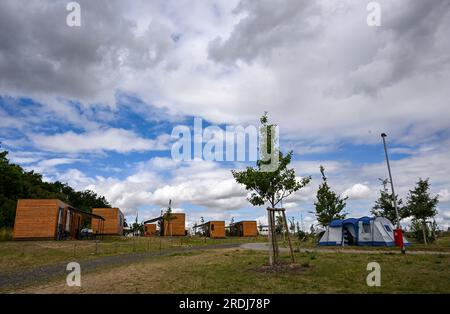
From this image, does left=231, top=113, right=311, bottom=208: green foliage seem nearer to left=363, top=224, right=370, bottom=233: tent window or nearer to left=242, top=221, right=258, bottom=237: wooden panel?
left=363, top=224, right=370, bottom=233: tent window

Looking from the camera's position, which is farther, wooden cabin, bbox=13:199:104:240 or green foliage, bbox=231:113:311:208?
wooden cabin, bbox=13:199:104:240

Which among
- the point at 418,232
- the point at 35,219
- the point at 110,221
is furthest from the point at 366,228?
the point at 110,221

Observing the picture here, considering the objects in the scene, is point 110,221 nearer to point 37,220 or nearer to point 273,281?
point 37,220

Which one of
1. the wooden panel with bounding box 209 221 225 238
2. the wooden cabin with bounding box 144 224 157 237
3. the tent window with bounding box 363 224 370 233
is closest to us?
the tent window with bounding box 363 224 370 233

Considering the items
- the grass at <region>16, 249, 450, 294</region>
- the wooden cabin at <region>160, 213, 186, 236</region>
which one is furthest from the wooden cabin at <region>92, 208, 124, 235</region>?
the grass at <region>16, 249, 450, 294</region>

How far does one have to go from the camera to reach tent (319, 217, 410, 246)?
24.6 m

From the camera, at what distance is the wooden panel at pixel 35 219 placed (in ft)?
104

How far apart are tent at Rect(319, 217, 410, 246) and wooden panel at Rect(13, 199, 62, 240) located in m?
26.7

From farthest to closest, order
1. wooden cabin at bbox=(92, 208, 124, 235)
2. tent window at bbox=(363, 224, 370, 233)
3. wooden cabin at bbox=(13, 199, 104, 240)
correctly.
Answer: wooden cabin at bbox=(92, 208, 124, 235) < wooden cabin at bbox=(13, 199, 104, 240) < tent window at bbox=(363, 224, 370, 233)

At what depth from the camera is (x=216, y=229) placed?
201ft

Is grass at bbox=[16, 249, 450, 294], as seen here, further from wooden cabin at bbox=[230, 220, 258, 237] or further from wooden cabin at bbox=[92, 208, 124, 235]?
wooden cabin at bbox=[230, 220, 258, 237]

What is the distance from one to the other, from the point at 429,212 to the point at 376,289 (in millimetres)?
24137

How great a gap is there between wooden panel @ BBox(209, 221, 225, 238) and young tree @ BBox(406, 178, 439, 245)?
3806cm

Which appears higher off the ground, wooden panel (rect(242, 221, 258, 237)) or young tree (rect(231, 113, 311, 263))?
young tree (rect(231, 113, 311, 263))
